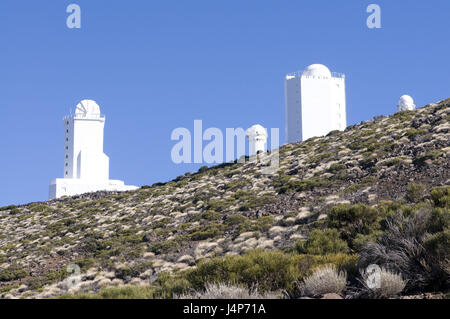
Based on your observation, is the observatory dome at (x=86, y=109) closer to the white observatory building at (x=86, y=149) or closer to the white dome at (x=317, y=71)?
the white observatory building at (x=86, y=149)

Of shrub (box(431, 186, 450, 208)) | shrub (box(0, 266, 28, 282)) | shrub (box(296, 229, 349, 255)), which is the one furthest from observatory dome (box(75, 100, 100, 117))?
shrub (box(431, 186, 450, 208))

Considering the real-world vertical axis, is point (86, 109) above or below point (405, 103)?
below

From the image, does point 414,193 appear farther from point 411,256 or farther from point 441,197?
point 411,256

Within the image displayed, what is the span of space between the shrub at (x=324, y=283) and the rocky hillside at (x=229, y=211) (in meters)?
3.55

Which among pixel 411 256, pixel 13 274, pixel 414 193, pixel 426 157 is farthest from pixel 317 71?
pixel 411 256

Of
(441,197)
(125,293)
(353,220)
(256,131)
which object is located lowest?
(125,293)

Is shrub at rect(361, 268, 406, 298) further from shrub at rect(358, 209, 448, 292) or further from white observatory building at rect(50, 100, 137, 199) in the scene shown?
white observatory building at rect(50, 100, 137, 199)

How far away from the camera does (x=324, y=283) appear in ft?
29.4

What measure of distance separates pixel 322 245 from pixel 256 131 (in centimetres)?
5343

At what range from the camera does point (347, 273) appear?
10164mm

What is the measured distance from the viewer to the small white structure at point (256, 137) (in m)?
65.7
